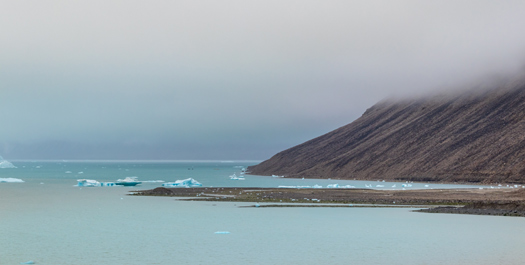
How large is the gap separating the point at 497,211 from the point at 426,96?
144 m

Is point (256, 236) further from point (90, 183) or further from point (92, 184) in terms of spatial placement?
point (90, 183)

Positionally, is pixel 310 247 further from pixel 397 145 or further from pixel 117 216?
pixel 397 145

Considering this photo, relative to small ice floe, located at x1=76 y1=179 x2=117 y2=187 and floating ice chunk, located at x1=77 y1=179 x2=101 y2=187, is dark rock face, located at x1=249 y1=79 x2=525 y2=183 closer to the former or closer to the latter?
small ice floe, located at x1=76 y1=179 x2=117 y2=187

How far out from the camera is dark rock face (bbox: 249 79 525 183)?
12606 cm

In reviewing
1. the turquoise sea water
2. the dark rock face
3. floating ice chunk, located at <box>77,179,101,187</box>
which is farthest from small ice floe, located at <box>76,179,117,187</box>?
the dark rock face

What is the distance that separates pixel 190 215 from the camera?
49.4m

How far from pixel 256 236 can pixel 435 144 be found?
121 m

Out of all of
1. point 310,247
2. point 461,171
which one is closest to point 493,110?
point 461,171

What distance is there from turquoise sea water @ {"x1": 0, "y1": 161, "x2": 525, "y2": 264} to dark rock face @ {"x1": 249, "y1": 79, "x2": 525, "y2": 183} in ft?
256

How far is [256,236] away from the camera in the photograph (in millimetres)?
36031

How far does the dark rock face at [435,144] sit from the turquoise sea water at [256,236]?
7815 cm

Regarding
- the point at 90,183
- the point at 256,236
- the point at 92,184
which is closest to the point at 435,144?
the point at 92,184

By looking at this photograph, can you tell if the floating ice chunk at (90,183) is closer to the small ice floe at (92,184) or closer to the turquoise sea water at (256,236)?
the small ice floe at (92,184)

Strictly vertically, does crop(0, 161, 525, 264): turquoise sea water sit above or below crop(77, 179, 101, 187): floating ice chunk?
below
